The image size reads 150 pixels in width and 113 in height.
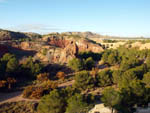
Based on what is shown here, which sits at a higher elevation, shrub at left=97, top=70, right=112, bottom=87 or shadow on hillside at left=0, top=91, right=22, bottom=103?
shrub at left=97, top=70, right=112, bottom=87

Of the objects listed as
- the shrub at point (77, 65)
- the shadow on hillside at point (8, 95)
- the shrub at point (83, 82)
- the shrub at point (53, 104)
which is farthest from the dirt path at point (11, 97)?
the shrub at point (77, 65)

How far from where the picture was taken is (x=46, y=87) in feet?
102

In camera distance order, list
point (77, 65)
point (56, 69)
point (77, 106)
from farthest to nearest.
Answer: point (56, 69), point (77, 65), point (77, 106)

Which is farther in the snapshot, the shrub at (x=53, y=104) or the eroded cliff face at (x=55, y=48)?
the eroded cliff face at (x=55, y=48)

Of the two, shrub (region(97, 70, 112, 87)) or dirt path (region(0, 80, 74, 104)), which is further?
shrub (region(97, 70, 112, 87))

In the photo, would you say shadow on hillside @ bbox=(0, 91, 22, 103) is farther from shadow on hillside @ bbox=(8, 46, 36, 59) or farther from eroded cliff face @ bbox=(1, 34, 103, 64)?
shadow on hillside @ bbox=(8, 46, 36, 59)

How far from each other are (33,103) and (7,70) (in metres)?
16.9

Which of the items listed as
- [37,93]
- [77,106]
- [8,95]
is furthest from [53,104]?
[8,95]

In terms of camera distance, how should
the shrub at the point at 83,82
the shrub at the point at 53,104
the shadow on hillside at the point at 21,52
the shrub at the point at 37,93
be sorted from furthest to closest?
the shadow on hillside at the point at 21,52 → the shrub at the point at 83,82 → the shrub at the point at 37,93 → the shrub at the point at 53,104

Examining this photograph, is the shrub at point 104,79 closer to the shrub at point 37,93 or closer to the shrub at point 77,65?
the shrub at point 77,65

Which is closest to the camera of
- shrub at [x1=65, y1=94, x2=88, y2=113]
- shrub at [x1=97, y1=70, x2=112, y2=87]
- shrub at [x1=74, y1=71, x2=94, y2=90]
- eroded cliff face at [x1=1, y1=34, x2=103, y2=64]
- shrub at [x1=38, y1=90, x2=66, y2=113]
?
shrub at [x1=65, y1=94, x2=88, y2=113]

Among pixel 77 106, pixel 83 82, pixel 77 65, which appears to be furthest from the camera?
pixel 77 65

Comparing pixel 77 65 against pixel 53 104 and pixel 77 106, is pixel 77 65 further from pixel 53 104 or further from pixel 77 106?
pixel 77 106

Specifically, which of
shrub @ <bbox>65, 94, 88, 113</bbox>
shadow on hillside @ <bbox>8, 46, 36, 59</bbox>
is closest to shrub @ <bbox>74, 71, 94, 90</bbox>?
shrub @ <bbox>65, 94, 88, 113</bbox>
